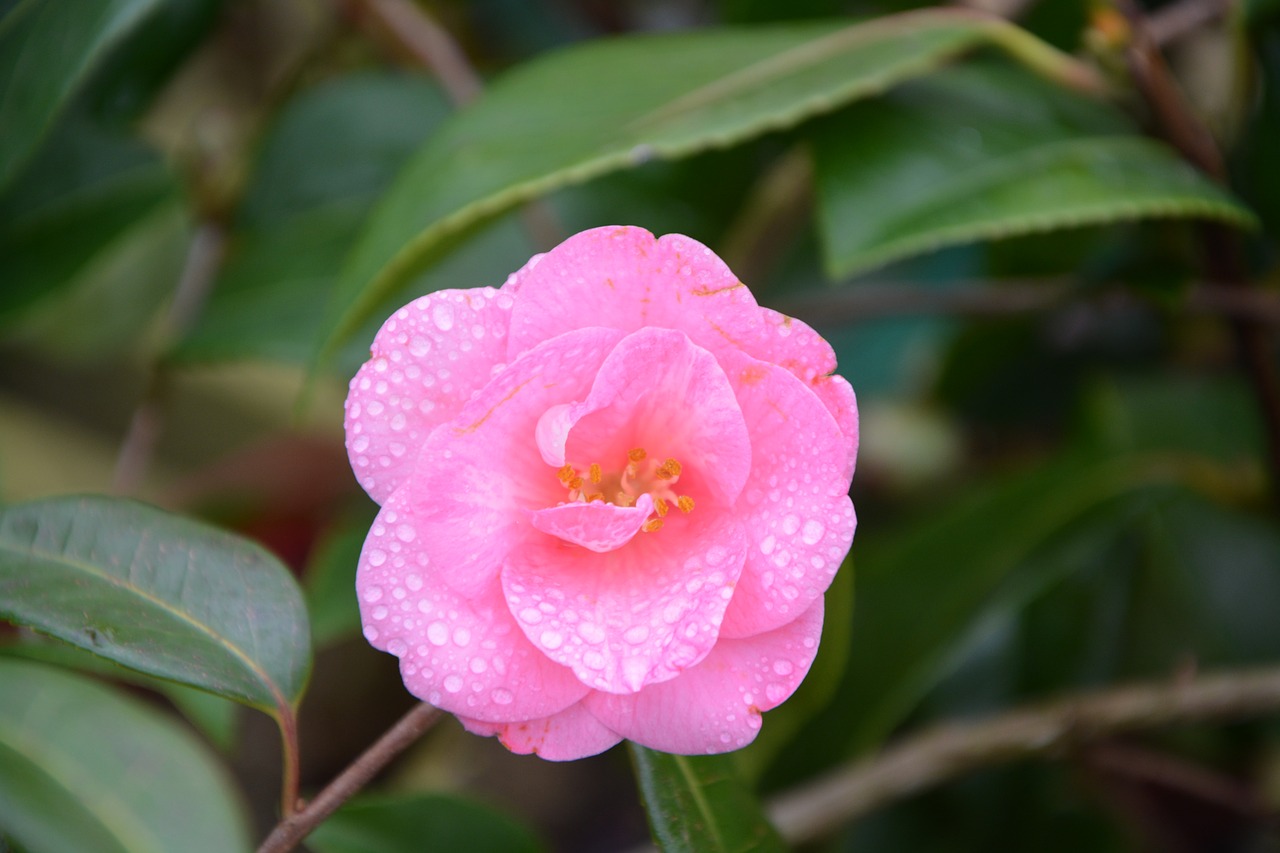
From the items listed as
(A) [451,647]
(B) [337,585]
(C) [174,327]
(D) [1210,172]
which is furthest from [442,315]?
(C) [174,327]

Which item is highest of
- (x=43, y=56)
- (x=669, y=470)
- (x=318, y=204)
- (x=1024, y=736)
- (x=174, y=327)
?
(x=43, y=56)

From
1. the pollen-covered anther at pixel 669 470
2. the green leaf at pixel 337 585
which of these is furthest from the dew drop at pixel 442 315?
the green leaf at pixel 337 585

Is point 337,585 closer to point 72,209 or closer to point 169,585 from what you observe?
point 169,585

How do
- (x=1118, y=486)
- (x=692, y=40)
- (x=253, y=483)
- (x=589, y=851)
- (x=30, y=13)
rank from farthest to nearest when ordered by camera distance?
1. (x=253, y=483)
2. (x=589, y=851)
3. (x=1118, y=486)
4. (x=692, y=40)
5. (x=30, y=13)

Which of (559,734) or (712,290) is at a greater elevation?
(712,290)

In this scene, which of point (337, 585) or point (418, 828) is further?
point (337, 585)

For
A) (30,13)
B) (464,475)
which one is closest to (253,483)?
(30,13)

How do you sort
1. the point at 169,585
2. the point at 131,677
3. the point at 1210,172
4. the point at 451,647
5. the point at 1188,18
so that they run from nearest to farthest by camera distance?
the point at 451,647 < the point at 169,585 < the point at 131,677 < the point at 1210,172 < the point at 1188,18

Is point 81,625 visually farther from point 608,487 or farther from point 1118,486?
point 1118,486
